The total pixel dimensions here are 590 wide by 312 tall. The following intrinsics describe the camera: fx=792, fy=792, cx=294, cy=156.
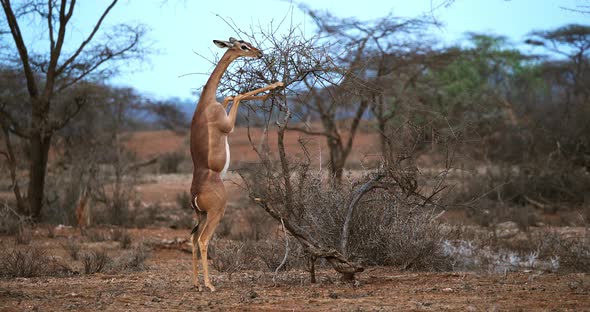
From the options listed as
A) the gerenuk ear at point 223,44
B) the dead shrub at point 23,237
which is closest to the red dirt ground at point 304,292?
the gerenuk ear at point 223,44

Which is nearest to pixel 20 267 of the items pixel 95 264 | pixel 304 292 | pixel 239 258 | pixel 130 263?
pixel 95 264

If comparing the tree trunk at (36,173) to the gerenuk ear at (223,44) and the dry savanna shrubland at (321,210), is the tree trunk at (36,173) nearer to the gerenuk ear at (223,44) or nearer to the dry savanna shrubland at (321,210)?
the dry savanna shrubland at (321,210)

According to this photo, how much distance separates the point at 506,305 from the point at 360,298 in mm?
1213

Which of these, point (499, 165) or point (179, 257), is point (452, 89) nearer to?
point (499, 165)

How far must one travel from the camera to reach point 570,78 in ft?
110

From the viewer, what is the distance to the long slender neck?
7.21m

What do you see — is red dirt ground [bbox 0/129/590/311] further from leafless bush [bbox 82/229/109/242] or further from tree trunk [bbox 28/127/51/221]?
tree trunk [bbox 28/127/51/221]

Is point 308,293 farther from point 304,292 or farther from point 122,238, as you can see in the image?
point 122,238

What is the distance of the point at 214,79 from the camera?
23.9ft

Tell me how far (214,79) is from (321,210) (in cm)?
230

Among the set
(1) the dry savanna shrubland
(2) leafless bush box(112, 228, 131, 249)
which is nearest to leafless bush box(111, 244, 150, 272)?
(1) the dry savanna shrubland

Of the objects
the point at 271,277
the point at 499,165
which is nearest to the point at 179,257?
the point at 271,277

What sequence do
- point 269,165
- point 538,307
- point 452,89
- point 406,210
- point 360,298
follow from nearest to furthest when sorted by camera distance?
point 538,307 → point 360,298 → point 269,165 → point 406,210 → point 452,89

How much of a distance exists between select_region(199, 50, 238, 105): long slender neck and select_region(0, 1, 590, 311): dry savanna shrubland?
1.86ft
